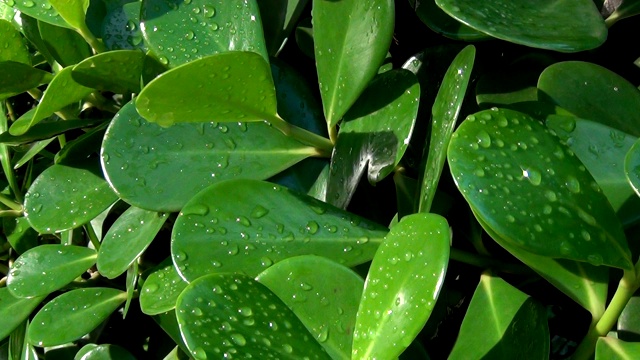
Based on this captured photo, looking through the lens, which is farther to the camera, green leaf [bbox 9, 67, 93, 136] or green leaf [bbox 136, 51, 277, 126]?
green leaf [bbox 9, 67, 93, 136]

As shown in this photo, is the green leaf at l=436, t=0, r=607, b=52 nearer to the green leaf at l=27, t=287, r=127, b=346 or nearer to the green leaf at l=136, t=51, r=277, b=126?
the green leaf at l=136, t=51, r=277, b=126

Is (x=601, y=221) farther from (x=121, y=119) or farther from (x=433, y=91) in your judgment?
(x=121, y=119)

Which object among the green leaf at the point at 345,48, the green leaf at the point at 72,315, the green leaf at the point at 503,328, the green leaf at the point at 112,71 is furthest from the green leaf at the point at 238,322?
the green leaf at the point at 72,315

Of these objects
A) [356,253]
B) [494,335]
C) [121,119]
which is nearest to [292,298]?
[356,253]

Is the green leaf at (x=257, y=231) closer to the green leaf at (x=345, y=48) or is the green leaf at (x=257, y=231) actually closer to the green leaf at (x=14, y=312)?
the green leaf at (x=345, y=48)

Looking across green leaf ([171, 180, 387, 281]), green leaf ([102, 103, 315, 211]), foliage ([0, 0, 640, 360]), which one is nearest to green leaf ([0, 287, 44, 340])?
foliage ([0, 0, 640, 360])

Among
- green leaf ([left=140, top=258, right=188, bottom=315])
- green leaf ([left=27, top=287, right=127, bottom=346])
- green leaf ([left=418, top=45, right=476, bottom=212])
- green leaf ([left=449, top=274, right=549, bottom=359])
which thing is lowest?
green leaf ([left=27, top=287, right=127, bottom=346])
